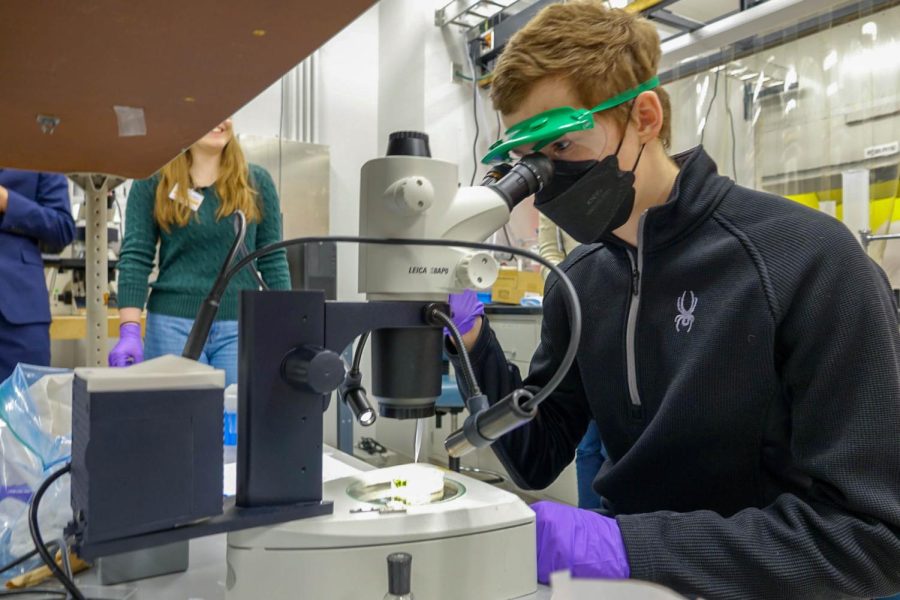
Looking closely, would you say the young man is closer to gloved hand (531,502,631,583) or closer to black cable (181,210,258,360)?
gloved hand (531,502,631,583)

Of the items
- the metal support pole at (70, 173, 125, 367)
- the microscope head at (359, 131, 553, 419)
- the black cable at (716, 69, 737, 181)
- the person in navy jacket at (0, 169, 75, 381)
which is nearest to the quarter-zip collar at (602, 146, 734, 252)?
the microscope head at (359, 131, 553, 419)

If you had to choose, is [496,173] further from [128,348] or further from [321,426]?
[128,348]

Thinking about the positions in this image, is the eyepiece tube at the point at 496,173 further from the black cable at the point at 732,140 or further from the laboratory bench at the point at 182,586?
the black cable at the point at 732,140

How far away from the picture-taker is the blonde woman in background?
1.69m

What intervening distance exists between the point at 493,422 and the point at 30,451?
0.58 meters

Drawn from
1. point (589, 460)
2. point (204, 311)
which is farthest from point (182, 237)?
point (204, 311)

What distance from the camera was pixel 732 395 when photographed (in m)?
0.76

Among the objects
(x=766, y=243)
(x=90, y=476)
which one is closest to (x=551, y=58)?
(x=766, y=243)

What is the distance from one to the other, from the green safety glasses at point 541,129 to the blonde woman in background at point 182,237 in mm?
1060

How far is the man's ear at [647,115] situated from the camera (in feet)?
2.85

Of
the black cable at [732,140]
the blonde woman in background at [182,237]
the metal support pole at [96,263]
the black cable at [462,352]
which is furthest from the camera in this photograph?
the black cable at [732,140]

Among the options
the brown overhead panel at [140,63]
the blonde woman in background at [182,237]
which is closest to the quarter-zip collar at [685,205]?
the brown overhead panel at [140,63]

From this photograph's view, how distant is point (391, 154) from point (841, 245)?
0.53 metres

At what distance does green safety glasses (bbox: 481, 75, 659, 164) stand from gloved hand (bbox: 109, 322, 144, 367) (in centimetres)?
102
